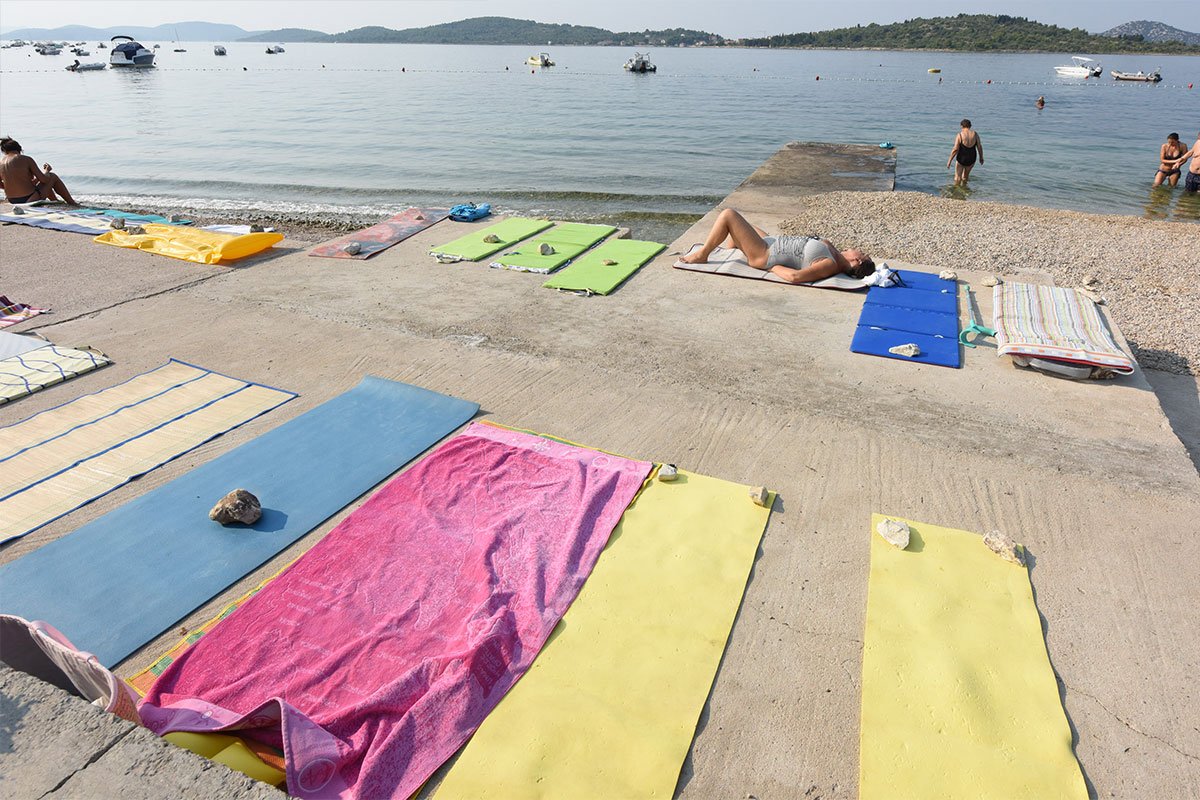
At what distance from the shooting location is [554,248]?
29.1ft

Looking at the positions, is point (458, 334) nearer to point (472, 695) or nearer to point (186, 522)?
point (186, 522)

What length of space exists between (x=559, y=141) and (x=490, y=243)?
15434mm

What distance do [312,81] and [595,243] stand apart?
6102 cm

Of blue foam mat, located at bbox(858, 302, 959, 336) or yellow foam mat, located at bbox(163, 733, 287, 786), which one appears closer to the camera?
yellow foam mat, located at bbox(163, 733, 287, 786)

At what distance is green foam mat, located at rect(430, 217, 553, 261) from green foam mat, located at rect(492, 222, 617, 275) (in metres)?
0.24

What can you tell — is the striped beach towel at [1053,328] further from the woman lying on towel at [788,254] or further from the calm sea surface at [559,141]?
the calm sea surface at [559,141]

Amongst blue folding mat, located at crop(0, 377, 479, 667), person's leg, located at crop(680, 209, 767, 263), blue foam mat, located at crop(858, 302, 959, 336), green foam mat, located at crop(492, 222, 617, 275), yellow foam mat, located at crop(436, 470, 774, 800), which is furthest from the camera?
green foam mat, located at crop(492, 222, 617, 275)

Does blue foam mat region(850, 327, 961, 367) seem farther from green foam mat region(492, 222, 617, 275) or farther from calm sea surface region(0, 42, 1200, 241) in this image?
calm sea surface region(0, 42, 1200, 241)

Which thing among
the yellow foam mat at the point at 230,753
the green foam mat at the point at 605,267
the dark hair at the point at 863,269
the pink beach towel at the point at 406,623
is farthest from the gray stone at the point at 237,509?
the dark hair at the point at 863,269

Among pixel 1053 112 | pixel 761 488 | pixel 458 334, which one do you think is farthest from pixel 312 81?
pixel 761 488

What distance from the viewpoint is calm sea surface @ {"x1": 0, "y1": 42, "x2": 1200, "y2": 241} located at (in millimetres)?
16094

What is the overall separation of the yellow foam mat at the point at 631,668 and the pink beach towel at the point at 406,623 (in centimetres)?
12

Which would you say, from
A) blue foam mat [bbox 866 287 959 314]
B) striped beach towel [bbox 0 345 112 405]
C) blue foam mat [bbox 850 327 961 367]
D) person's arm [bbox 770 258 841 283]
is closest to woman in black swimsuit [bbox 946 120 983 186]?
blue foam mat [bbox 866 287 959 314]

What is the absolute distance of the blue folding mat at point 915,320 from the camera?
6079 mm
